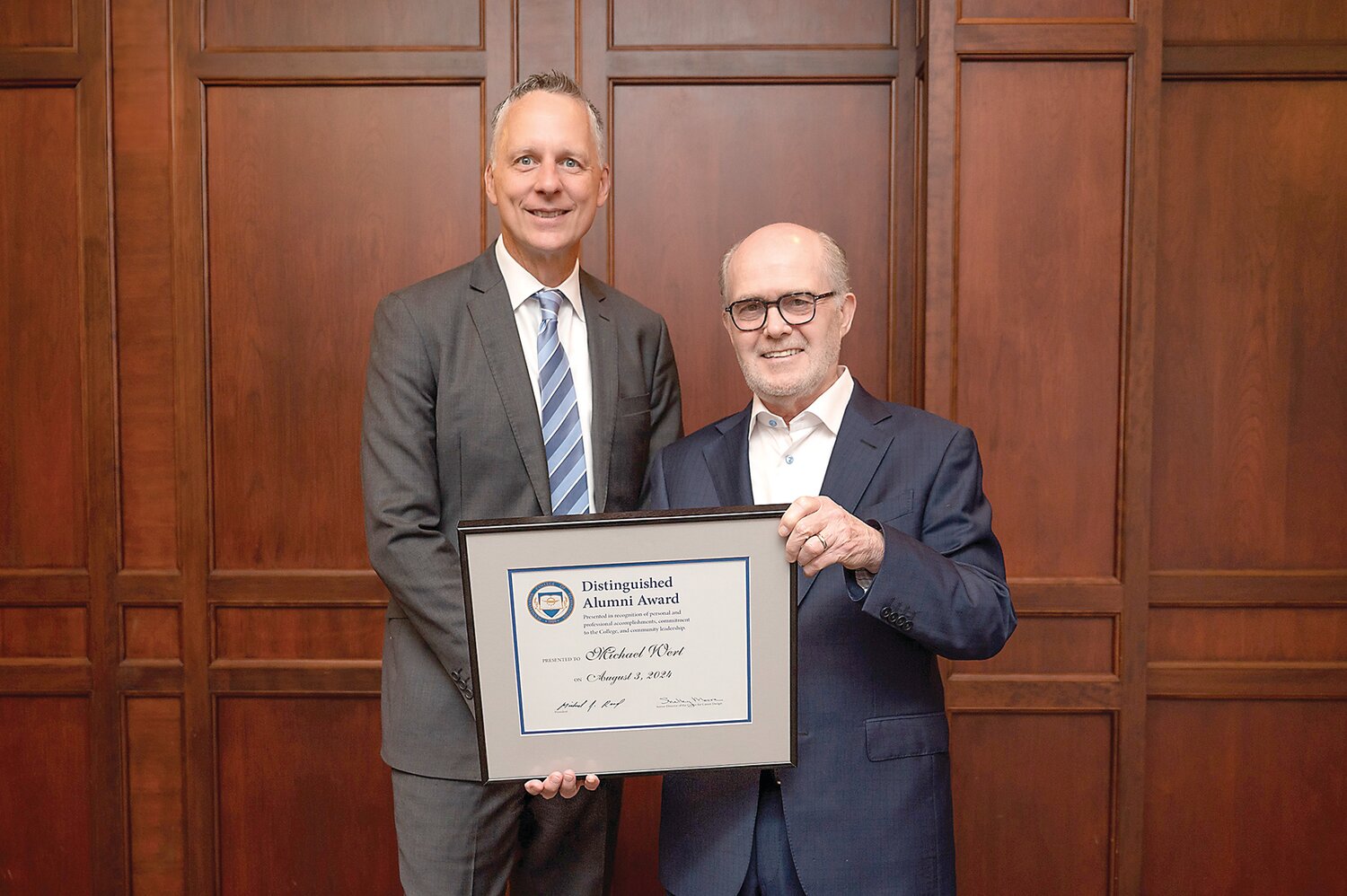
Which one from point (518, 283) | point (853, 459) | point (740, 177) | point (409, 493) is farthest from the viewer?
point (740, 177)

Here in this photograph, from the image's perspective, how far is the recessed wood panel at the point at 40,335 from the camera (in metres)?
2.70

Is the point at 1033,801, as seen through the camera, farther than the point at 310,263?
No

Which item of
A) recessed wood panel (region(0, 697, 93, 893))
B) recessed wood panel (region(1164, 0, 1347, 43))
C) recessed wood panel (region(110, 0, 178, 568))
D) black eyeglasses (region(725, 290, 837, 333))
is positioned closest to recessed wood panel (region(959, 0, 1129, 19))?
recessed wood panel (region(1164, 0, 1347, 43))

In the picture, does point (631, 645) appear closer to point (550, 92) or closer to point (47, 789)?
point (550, 92)

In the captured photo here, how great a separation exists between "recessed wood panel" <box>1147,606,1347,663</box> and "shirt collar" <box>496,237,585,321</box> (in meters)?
1.81

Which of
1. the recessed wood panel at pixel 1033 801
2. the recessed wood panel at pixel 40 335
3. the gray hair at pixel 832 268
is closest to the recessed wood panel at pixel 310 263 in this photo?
the recessed wood panel at pixel 40 335

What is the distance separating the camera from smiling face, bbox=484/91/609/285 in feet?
5.75

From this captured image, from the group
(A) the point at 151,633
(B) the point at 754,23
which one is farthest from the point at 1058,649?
(A) the point at 151,633

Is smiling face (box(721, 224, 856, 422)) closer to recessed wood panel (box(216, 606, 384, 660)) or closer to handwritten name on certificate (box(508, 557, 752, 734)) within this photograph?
handwritten name on certificate (box(508, 557, 752, 734))

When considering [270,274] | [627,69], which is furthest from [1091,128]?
[270,274]

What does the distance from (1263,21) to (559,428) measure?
2189mm

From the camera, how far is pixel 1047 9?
2.45m

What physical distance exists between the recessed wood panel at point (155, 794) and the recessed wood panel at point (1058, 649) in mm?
2113

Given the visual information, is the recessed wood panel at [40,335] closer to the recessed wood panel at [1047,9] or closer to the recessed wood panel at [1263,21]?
the recessed wood panel at [1047,9]
